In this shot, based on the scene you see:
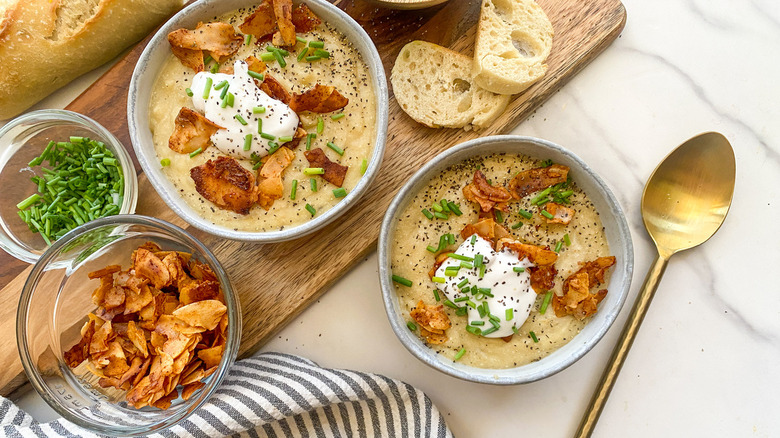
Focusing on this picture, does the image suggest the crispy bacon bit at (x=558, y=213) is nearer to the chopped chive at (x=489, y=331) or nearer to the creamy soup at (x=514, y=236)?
the creamy soup at (x=514, y=236)

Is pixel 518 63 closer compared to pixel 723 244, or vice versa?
pixel 518 63

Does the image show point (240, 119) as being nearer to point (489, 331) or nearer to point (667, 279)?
point (489, 331)

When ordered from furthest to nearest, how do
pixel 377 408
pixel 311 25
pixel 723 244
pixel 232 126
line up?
1. pixel 723 244
2. pixel 377 408
3. pixel 311 25
4. pixel 232 126

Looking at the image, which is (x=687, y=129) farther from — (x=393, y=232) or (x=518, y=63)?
(x=393, y=232)

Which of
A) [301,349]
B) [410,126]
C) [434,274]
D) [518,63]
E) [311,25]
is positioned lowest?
[301,349]

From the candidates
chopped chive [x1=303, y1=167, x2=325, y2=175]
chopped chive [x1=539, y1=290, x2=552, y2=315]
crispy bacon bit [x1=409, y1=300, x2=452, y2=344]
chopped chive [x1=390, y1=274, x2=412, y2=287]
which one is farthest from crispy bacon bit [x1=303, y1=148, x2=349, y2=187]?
chopped chive [x1=539, y1=290, x2=552, y2=315]

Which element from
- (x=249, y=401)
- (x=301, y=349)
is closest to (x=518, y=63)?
(x=301, y=349)

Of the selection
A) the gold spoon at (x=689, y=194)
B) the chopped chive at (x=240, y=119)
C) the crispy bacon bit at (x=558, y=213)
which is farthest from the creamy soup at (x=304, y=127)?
the gold spoon at (x=689, y=194)
